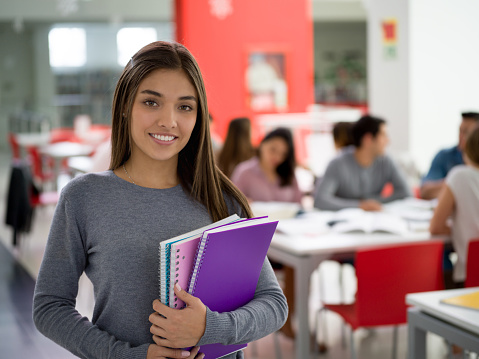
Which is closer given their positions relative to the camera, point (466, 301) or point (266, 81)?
point (466, 301)

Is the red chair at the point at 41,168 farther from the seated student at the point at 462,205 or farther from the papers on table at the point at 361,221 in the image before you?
the seated student at the point at 462,205

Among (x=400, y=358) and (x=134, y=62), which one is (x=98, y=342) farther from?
(x=400, y=358)

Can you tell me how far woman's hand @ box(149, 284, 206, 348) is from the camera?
129 centimetres

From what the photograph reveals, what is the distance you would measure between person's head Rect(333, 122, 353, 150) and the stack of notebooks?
390 centimetres

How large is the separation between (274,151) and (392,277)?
1.65 m

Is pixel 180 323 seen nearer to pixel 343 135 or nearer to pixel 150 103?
pixel 150 103

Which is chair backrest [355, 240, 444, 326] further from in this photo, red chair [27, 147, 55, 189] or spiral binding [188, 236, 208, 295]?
red chair [27, 147, 55, 189]

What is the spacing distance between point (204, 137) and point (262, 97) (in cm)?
807

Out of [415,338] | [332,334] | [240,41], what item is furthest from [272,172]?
[240,41]

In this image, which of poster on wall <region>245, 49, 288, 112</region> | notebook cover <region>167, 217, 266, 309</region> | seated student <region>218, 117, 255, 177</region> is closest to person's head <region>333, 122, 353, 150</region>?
seated student <region>218, 117, 255, 177</region>

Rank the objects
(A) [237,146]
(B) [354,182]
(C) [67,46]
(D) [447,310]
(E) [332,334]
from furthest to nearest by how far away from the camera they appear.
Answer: (C) [67,46] < (A) [237,146] < (B) [354,182] < (E) [332,334] < (D) [447,310]

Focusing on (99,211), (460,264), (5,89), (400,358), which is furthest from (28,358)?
(5,89)

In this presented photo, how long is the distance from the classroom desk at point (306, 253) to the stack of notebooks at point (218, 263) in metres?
1.76

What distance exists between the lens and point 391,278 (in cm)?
296
